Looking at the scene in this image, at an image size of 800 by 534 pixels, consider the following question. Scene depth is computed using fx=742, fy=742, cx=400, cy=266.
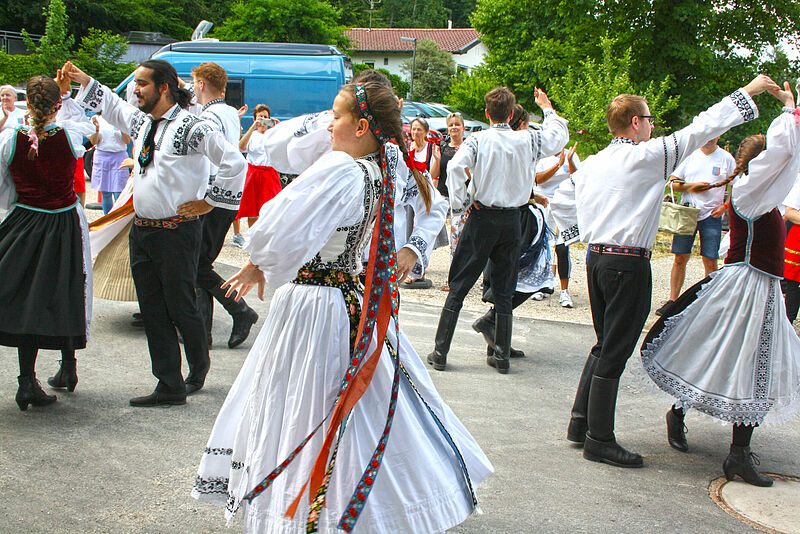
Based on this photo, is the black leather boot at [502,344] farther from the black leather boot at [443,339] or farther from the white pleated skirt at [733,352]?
the white pleated skirt at [733,352]

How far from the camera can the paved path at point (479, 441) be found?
3.37 metres

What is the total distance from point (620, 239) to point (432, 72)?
47486 mm

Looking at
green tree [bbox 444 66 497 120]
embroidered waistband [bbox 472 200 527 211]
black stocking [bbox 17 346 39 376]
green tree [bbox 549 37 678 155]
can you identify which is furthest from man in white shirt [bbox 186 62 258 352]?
green tree [bbox 444 66 497 120]

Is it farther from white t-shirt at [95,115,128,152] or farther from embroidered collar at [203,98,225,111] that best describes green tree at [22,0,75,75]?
embroidered collar at [203,98,225,111]

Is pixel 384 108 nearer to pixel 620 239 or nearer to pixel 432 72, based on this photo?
pixel 620 239

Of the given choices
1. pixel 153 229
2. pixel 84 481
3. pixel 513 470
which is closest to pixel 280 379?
pixel 84 481

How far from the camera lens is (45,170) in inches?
177

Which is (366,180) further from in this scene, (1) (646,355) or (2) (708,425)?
(2) (708,425)

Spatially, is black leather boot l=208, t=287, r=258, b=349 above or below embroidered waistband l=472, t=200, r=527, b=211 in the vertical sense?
below

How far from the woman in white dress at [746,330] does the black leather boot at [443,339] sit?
1.86 metres

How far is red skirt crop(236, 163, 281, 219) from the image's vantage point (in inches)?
285

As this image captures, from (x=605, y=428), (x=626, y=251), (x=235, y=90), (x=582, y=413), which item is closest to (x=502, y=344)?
(x=582, y=413)

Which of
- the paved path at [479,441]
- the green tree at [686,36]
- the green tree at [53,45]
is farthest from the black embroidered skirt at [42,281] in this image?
the green tree at [53,45]

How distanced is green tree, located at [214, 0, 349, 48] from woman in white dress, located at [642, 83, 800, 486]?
32923mm
